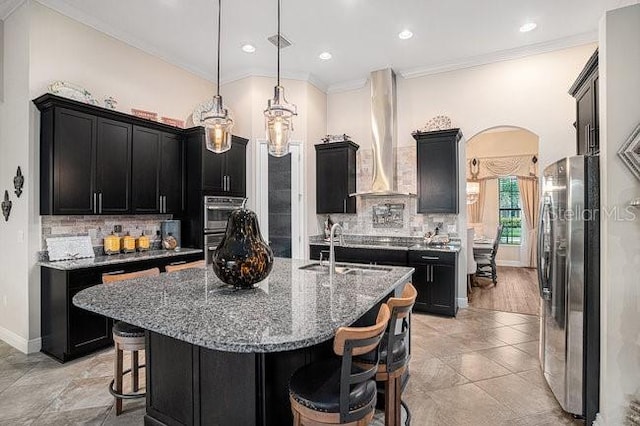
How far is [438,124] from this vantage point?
5016 millimetres

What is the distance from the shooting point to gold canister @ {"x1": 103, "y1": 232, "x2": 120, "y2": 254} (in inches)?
154

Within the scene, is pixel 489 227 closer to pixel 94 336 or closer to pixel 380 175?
pixel 380 175

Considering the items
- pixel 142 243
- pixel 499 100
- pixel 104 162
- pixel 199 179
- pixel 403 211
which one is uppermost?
pixel 499 100

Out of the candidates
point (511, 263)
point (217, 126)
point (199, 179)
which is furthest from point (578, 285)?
point (511, 263)

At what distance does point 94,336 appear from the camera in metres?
3.33

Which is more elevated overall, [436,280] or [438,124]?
[438,124]

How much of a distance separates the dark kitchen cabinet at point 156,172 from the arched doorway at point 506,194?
6.01m

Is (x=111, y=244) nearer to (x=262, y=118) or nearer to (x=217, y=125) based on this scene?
(x=217, y=125)

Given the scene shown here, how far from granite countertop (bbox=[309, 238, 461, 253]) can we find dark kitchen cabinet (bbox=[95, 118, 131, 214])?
276cm

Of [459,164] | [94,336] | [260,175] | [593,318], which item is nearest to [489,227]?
[459,164]

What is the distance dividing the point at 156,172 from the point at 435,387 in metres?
3.90

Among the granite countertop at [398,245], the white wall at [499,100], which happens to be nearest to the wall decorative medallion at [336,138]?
the white wall at [499,100]

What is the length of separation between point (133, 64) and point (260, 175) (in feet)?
7.13

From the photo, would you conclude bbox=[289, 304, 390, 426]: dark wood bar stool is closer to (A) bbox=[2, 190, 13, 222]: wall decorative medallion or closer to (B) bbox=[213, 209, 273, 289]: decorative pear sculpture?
(B) bbox=[213, 209, 273, 289]: decorative pear sculpture
